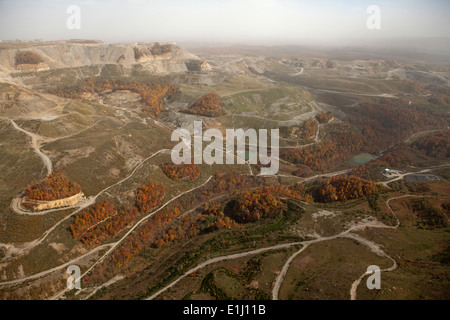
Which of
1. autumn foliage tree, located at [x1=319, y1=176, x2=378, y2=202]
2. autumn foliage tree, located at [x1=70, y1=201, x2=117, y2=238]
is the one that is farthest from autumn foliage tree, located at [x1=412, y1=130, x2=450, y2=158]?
autumn foliage tree, located at [x1=70, y1=201, x2=117, y2=238]

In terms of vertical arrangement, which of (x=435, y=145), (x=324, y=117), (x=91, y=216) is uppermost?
(x=324, y=117)

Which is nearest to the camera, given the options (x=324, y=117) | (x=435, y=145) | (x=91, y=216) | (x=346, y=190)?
(x=91, y=216)

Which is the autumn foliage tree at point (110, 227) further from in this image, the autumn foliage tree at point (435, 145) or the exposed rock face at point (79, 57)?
Result: the exposed rock face at point (79, 57)

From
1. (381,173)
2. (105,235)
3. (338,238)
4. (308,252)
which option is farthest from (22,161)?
(381,173)

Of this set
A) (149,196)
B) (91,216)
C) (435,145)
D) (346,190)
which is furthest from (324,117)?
(91,216)

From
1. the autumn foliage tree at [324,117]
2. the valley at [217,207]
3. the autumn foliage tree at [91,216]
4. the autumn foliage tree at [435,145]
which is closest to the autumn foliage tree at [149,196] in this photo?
the valley at [217,207]

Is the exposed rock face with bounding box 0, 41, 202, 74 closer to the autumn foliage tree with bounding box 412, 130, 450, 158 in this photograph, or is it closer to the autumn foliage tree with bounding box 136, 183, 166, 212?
the autumn foliage tree with bounding box 136, 183, 166, 212

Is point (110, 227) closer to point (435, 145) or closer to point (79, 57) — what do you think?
point (435, 145)

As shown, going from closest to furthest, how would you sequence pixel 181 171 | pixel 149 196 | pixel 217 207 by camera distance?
pixel 217 207, pixel 149 196, pixel 181 171
